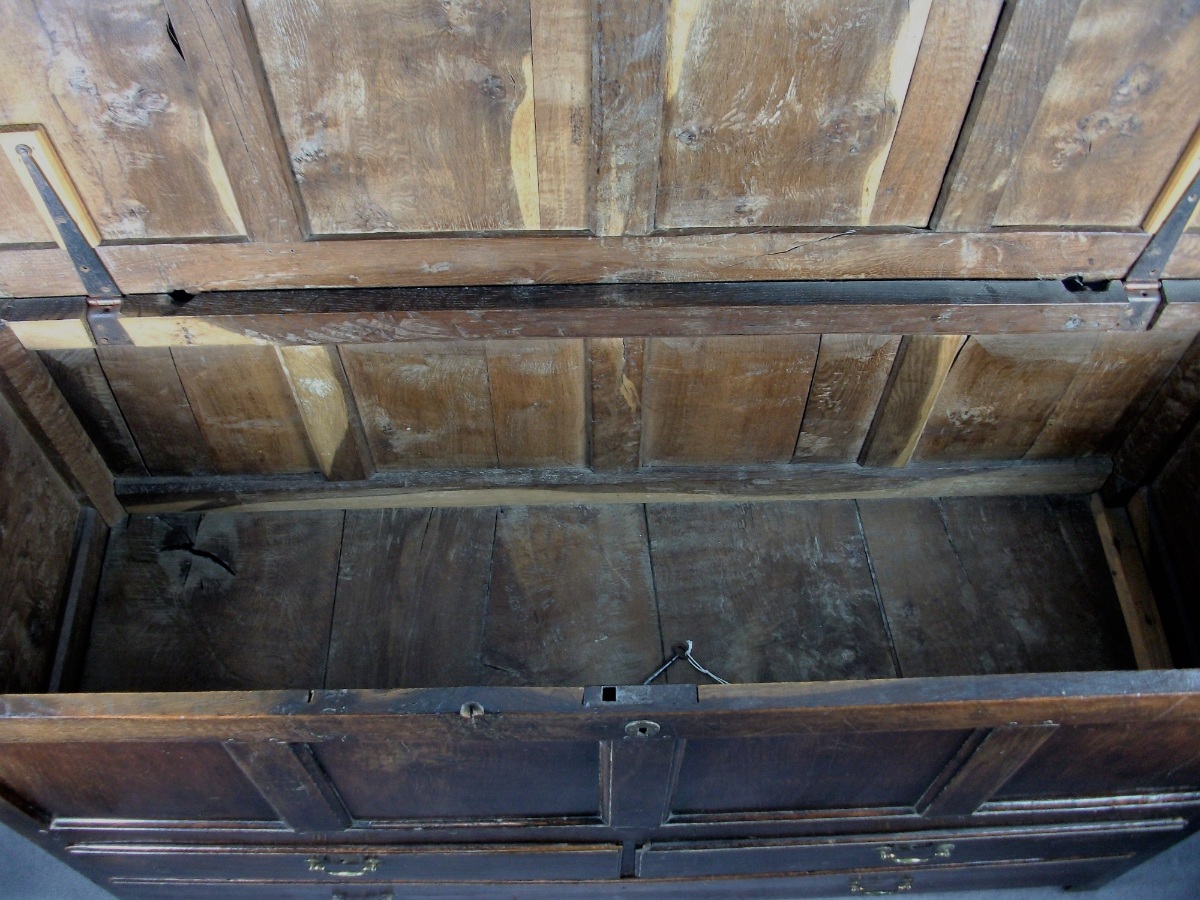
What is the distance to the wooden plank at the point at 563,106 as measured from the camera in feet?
4.99

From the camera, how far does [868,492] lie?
94.0 inches

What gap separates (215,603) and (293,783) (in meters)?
0.66

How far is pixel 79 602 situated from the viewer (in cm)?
219

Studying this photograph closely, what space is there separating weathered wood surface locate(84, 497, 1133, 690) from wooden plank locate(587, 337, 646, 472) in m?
0.19

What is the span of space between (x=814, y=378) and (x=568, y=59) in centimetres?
90

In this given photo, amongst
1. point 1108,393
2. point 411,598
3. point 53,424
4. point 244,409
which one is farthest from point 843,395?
point 53,424

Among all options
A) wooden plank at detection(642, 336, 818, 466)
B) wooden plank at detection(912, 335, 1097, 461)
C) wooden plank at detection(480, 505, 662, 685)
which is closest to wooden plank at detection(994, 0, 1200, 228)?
wooden plank at detection(912, 335, 1097, 461)

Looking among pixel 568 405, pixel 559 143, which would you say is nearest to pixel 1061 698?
pixel 568 405

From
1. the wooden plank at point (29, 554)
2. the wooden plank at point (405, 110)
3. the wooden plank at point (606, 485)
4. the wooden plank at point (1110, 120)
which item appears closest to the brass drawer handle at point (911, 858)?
the wooden plank at point (606, 485)

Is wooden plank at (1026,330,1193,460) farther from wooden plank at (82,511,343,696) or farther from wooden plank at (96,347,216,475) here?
wooden plank at (96,347,216,475)

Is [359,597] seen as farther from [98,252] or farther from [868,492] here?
[868,492]

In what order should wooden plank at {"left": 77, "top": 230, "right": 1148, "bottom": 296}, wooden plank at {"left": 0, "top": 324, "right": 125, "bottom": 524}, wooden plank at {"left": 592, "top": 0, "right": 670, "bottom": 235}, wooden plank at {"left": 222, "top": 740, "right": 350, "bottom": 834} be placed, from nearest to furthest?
1. wooden plank at {"left": 592, "top": 0, "right": 670, "bottom": 235}
2. wooden plank at {"left": 222, "top": 740, "right": 350, "bottom": 834}
3. wooden plank at {"left": 77, "top": 230, "right": 1148, "bottom": 296}
4. wooden plank at {"left": 0, "top": 324, "right": 125, "bottom": 524}

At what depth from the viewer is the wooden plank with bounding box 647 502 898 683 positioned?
221 cm

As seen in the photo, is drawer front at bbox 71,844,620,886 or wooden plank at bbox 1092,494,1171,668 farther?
wooden plank at bbox 1092,494,1171,668
